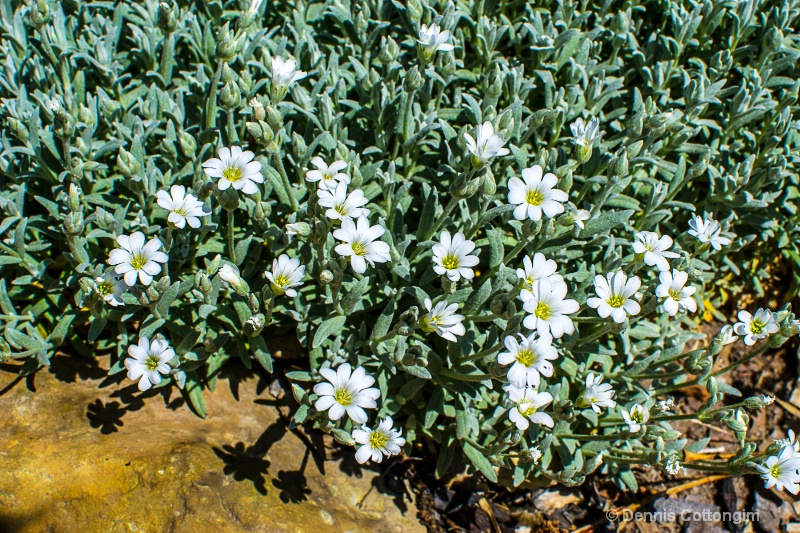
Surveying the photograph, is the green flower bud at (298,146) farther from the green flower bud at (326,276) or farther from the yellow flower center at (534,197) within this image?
the yellow flower center at (534,197)

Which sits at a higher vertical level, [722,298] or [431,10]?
[431,10]

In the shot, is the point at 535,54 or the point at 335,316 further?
the point at 535,54

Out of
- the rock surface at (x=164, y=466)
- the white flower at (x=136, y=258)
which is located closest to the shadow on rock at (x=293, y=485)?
the rock surface at (x=164, y=466)

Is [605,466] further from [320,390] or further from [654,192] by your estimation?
[320,390]

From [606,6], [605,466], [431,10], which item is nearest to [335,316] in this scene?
[605,466]

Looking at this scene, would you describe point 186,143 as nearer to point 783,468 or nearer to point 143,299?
point 143,299
